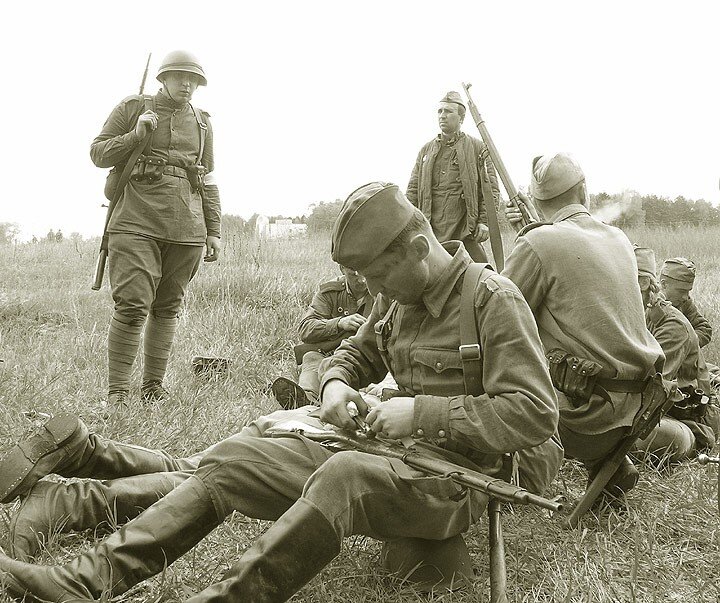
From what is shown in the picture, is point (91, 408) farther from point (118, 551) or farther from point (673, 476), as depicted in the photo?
point (673, 476)

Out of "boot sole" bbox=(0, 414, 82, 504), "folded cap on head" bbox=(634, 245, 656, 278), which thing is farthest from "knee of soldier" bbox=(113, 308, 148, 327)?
"folded cap on head" bbox=(634, 245, 656, 278)

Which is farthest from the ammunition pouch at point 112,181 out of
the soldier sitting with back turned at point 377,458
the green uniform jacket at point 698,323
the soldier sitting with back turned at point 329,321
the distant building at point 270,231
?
the distant building at point 270,231

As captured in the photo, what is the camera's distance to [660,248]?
15.0 metres

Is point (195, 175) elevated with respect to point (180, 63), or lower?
lower

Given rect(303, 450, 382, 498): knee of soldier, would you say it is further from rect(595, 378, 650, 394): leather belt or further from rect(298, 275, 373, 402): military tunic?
rect(298, 275, 373, 402): military tunic

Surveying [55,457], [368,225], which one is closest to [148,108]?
[55,457]

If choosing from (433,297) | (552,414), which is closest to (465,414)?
(552,414)

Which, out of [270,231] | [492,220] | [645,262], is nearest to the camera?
[645,262]

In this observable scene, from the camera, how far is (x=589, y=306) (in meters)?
3.60

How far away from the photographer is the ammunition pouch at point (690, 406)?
482 centimetres

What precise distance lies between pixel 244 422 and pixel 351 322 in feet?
4.19

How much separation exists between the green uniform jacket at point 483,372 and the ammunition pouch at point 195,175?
10.5ft

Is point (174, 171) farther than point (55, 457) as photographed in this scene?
Yes

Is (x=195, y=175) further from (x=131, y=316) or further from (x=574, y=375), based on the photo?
(x=574, y=375)
